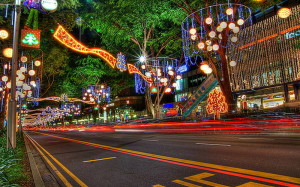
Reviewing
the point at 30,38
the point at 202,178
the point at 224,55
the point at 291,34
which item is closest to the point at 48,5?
the point at 30,38

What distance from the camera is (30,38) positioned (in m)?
11.2

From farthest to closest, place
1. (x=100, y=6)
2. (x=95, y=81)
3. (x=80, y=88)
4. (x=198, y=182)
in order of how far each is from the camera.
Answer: (x=80, y=88) → (x=95, y=81) → (x=100, y=6) → (x=198, y=182)

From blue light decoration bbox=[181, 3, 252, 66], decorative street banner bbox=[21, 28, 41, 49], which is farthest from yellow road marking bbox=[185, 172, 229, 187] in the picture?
blue light decoration bbox=[181, 3, 252, 66]

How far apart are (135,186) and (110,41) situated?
1044 inches

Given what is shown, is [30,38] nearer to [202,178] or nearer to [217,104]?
[202,178]

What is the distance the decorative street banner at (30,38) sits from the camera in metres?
11.1

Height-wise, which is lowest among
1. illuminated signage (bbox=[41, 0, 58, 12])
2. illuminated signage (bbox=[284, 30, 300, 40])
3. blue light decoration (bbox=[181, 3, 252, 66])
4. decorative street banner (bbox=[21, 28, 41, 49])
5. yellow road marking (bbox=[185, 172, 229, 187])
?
yellow road marking (bbox=[185, 172, 229, 187])

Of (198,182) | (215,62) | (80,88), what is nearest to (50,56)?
(215,62)

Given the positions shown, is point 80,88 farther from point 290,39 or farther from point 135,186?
point 135,186

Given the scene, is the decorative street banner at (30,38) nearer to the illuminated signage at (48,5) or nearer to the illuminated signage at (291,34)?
the illuminated signage at (48,5)

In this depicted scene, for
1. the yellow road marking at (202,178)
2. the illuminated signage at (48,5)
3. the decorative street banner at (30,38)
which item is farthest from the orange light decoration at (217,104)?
the illuminated signage at (48,5)

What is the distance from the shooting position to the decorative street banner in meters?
11.1

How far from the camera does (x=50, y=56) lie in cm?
1902

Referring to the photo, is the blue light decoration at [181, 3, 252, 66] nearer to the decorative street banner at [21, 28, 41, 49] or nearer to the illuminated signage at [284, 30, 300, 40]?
the decorative street banner at [21, 28, 41, 49]
